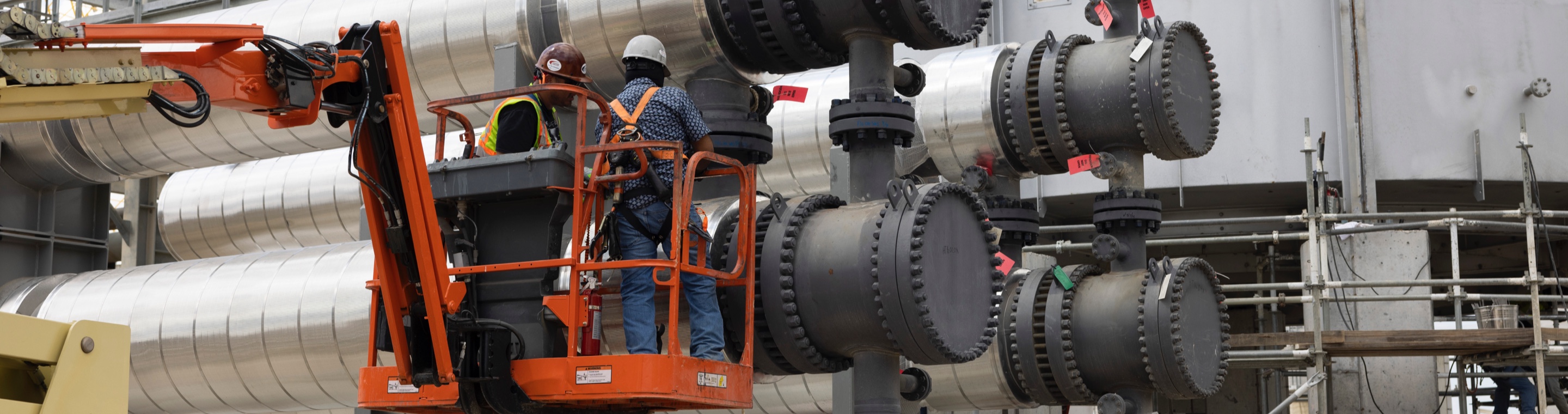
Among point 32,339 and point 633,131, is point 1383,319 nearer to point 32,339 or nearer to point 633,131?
point 633,131

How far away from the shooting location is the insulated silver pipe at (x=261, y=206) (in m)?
12.7

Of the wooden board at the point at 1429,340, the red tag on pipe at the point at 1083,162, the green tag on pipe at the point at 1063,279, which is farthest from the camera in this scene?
the wooden board at the point at 1429,340

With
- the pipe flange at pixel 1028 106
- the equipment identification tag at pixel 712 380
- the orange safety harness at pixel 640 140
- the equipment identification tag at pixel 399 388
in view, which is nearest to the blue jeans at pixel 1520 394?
the pipe flange at pixel 1028 106

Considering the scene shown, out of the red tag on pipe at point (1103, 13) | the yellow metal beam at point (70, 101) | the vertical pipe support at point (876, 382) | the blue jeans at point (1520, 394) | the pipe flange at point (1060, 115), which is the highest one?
the red tag on pipe at point (1103, 13)

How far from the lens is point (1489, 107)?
1669 centimetres

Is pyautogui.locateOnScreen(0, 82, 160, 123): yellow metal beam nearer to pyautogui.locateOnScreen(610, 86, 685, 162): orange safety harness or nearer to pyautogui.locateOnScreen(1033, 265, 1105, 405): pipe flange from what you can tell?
pyautogui.locateOnScreen(610, 86, 685, 162): orange safety harness

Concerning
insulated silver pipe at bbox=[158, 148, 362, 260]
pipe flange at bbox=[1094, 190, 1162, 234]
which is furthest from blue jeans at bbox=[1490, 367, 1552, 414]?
insulated silver pipe at bbox=[158, 148, 362, 260]

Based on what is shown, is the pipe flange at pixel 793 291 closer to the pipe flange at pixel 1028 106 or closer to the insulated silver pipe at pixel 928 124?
the insulated silver pipe at pixel 928 124

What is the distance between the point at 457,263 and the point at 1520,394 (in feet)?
43.1

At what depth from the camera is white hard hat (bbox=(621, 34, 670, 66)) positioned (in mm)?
7375

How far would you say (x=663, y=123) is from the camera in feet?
23.1

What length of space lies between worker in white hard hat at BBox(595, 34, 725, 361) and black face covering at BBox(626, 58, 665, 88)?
236mm

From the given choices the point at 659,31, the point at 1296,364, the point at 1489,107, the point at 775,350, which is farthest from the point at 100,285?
the point at 1489,107

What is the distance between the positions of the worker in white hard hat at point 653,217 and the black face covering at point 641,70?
24 cm
